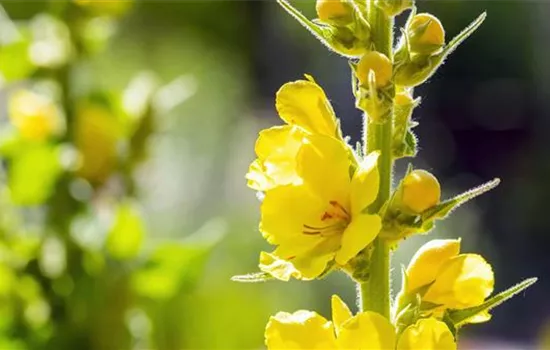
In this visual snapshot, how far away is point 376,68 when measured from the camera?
0.81 m

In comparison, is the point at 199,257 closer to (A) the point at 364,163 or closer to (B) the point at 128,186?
(B) the point at 128,186

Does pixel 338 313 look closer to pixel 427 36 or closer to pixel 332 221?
pixel 332 221

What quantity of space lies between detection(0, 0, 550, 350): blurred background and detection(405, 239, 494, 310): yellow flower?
966 millimetres

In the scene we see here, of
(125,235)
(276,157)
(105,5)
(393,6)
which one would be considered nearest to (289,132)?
(276,157)

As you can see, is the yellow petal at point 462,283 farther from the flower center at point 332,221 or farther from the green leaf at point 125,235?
the green leaf at point 125,235

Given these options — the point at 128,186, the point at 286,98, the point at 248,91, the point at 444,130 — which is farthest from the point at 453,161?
the point at 286,98

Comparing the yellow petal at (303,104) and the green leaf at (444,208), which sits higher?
the yellow petal at (303,104)

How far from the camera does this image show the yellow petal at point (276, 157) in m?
0.84

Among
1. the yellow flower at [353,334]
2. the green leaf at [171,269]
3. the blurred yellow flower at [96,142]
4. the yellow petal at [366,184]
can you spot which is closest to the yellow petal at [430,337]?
the yellow flower at [353,334]

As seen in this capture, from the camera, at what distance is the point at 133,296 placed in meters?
1.81

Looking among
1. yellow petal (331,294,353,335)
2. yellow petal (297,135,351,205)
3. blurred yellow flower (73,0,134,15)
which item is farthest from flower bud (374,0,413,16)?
blurred yellow flower (73,0,134,15)

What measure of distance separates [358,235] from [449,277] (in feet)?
0.35

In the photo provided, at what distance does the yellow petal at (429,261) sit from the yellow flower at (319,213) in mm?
70

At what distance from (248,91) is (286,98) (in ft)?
25.0
